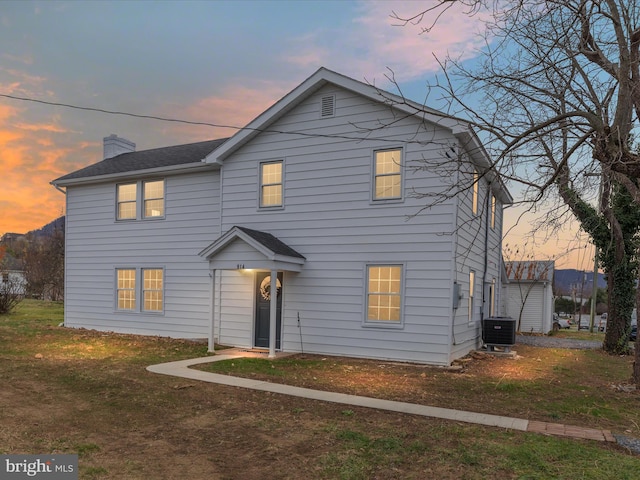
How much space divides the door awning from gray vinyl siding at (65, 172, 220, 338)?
7.06 feet

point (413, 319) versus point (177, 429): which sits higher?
point (413, 319)

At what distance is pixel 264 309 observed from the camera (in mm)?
12531

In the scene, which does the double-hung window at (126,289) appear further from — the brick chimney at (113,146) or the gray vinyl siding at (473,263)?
the gray vinyl siding at (473,263)

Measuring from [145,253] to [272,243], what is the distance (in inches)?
233

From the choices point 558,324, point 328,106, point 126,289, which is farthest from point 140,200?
point 558,324

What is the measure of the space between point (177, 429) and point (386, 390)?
3.87 m

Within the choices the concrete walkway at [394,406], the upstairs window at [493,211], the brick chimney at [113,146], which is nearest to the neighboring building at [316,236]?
the upstairs window at [493,211]

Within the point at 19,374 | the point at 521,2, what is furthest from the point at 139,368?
the point at 521,2

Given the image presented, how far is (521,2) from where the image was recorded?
5777mm

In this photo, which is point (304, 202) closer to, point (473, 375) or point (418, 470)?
point (473, 375)

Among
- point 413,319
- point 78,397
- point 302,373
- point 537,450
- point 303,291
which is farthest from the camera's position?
point 303,291

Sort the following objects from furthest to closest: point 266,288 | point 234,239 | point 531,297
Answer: point 531,297 → point 266,288 → point 234,239

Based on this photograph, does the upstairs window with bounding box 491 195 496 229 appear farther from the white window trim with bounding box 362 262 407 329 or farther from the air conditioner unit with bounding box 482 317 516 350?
the white window trim with bounding box 362 262 407 329

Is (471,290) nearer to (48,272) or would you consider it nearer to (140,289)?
(140,289)
